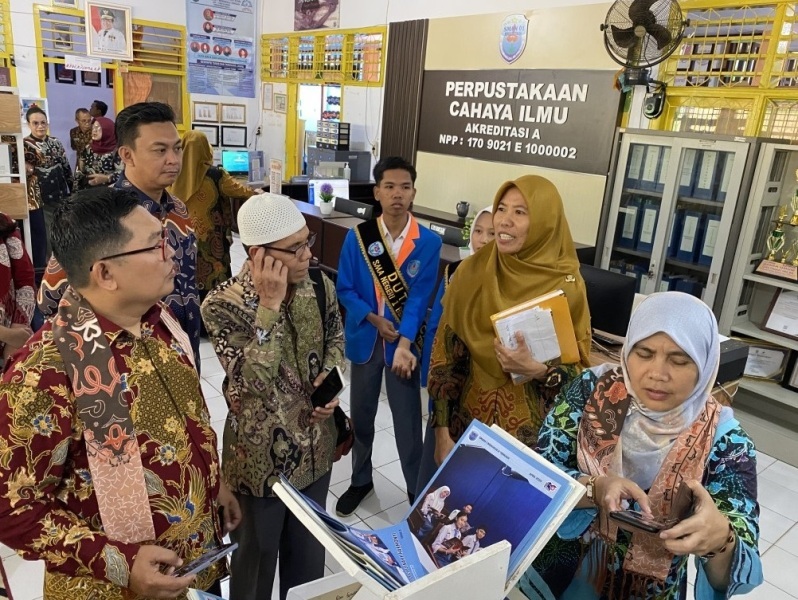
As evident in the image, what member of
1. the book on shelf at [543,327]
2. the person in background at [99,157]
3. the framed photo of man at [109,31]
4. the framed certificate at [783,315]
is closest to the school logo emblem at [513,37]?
the framed certificate at [783,315]

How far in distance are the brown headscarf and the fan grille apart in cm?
242

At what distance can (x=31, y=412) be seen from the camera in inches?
39.7

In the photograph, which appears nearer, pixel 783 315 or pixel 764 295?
pixel 783 315

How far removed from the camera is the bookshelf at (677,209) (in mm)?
3723

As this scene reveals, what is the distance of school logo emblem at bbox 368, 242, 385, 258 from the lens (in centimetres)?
254

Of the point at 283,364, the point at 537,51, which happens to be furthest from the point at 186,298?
the point at 537,51

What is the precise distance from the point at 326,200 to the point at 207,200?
1453mm

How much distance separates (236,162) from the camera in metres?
8.29

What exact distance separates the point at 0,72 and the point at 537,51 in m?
6.19

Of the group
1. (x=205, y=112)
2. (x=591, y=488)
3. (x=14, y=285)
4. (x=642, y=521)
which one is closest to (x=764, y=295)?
(x=591, y=488)

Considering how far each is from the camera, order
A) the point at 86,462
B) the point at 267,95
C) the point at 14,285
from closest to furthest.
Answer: the point at 86,462
the point at 14,285
the point at 267,95

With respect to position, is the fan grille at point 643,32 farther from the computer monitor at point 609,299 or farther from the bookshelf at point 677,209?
the computer monitor at point 609,299

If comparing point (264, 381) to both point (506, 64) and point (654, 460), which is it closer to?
point (654, 460)

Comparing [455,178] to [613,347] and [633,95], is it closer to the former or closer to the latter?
[633,95]
